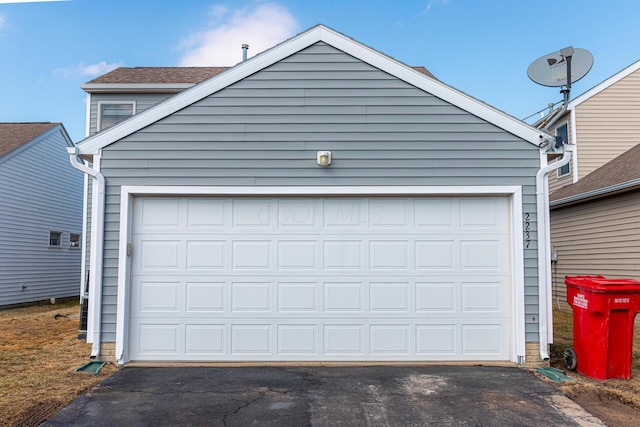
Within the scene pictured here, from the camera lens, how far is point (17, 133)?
14.4 m

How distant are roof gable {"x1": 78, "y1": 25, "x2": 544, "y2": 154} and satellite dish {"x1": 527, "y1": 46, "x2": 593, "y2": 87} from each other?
103 cm

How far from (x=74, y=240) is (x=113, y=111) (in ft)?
23.8

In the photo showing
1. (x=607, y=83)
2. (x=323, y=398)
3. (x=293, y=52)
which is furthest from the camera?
(x=607, y=83)

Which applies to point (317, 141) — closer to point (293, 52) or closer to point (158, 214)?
point (293, 52)

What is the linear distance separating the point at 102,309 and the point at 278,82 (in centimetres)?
363

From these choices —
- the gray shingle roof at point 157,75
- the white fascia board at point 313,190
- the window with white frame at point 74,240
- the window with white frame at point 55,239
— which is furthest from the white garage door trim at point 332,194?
the window with white frame at point 74,240

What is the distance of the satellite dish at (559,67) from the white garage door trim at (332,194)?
5.75ft

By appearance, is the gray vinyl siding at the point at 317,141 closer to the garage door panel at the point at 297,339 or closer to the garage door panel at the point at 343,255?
the garage door panel at the point at 343,255

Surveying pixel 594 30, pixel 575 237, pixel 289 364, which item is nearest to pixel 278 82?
pixel 289 364

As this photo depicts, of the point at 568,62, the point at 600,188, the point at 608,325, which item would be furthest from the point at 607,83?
the point at 608,325

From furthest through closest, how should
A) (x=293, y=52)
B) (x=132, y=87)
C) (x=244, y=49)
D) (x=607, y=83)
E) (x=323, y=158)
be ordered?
(x=607, y=83) → (x=244, y=49) → (x=132, y=87) → (x=293, y=52) → (x=323, y=158)

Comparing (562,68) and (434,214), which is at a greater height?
(562,68)

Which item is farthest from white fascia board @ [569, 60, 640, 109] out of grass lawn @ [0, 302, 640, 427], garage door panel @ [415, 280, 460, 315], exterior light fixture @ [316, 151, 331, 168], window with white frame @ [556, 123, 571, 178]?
exterior light fixture @ [316, 151, 331, 168]

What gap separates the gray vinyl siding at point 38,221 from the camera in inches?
502
